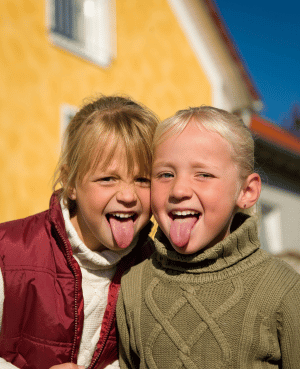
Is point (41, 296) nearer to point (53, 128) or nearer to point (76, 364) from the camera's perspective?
point (76, 364)

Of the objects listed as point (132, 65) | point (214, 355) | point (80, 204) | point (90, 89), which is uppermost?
point (132, 65)

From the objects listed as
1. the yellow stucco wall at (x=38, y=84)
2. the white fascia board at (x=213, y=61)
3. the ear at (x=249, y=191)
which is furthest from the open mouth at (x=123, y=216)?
the white fascia board at (x=213, y=61)

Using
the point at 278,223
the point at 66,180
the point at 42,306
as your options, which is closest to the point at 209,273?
the point at 42,306

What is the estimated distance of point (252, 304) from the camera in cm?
171

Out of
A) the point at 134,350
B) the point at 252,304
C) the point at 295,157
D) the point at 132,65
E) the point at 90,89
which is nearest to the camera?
the point at 252,304

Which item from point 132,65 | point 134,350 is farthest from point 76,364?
point 132,65

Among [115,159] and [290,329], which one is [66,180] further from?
[290,329]

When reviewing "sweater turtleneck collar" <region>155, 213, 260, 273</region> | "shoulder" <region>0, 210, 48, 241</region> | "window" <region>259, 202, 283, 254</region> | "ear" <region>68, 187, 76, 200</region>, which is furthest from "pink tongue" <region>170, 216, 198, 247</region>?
"window" <region>259, 202, 283, 254</region>

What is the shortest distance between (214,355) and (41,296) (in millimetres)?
848

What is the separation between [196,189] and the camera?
5.89ft

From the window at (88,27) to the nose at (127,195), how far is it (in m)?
5.01

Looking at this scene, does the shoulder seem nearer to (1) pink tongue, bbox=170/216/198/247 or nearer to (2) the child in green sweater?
(2) the child in green sweater

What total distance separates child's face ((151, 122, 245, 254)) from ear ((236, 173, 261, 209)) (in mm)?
73

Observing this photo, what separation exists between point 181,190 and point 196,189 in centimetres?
7
